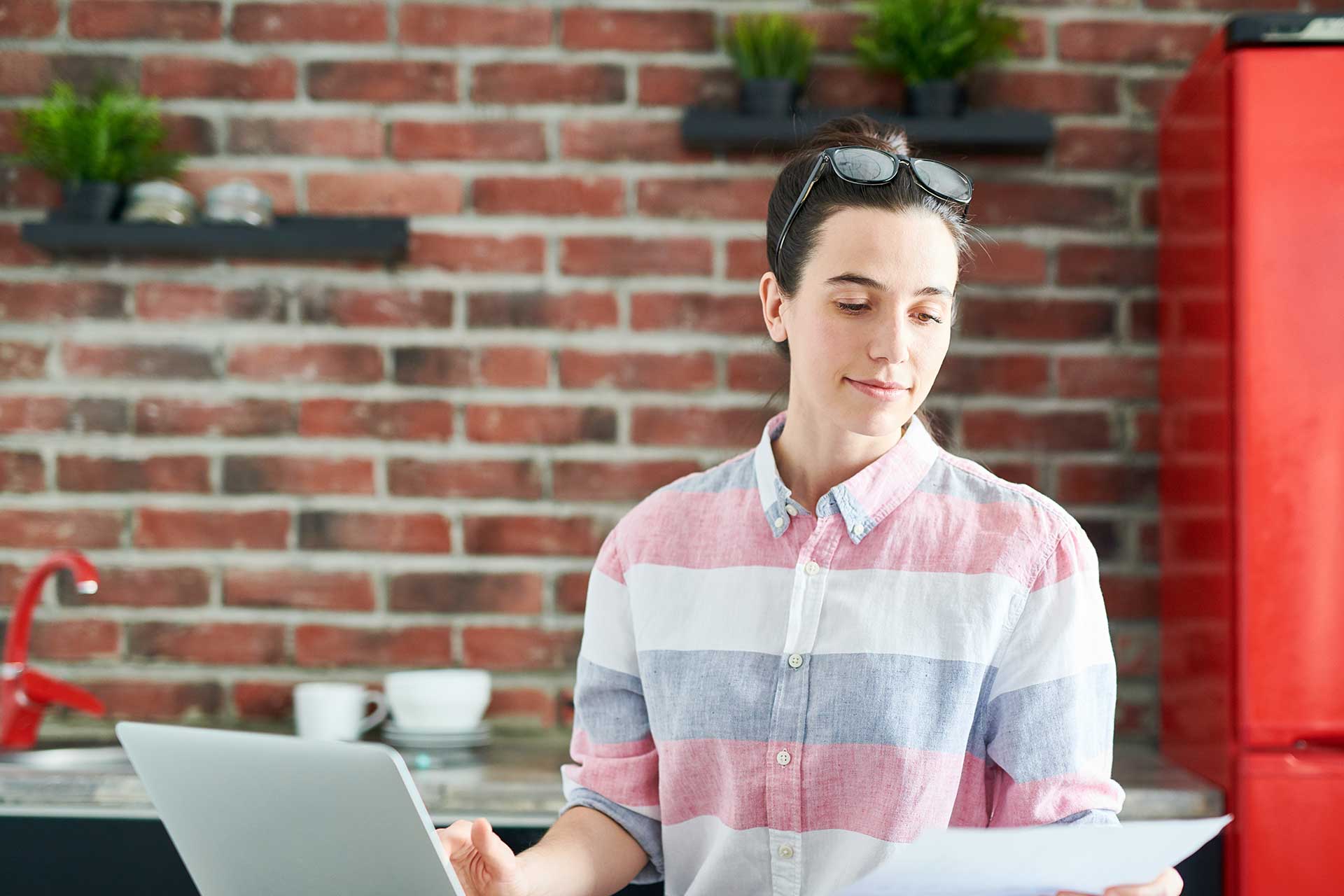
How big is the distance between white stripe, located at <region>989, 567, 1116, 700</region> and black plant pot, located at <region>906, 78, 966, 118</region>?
3.66 feet

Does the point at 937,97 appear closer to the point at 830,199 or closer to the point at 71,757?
the point at 830,199

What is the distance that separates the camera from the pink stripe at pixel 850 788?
Result: 1.11 metres

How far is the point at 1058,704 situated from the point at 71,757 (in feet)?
5.10

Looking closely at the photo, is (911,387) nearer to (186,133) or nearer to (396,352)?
(396,352)

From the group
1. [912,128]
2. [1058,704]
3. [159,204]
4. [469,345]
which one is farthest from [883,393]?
[159,204]

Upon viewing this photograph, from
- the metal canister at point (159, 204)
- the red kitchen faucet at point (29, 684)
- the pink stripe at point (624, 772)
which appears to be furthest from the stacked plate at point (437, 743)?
the metal canister at point (159, 204)

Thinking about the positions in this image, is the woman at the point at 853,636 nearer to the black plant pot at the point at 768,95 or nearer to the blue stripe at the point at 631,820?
the blue stripe at the point at 631,820

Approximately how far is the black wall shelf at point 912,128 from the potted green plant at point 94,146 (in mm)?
915

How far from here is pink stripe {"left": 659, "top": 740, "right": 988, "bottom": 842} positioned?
1108mm

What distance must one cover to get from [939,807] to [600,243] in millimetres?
1259

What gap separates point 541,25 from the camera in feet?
6.95

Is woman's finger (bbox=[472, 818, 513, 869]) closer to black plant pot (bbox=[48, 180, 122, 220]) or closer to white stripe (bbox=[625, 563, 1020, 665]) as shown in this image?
white stripe (bbox=[625, 563, 1020, 665])

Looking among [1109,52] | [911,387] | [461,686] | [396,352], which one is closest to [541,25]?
[396,352]

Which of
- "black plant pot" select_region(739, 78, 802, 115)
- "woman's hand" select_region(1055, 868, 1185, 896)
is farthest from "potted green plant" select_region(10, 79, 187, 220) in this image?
"woman's hand" select_region(1055, 868, 1185, 896)
